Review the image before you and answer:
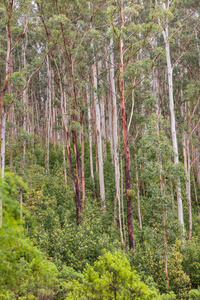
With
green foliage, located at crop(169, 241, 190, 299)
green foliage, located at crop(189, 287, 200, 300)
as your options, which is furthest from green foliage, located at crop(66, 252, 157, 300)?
green foliage, located at crop(169, 241, 190, 299)

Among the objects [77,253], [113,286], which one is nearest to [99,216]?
[77,253]

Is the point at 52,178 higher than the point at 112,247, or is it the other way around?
the point at 52,178

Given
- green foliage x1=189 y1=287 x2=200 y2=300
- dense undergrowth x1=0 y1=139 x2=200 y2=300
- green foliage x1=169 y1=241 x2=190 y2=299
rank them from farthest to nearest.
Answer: green foliage x1=169 y1=241 x2=190 y2=299, green foliage x1=189 y1=287 x2=200 y2=300, dense undergrowth x1=0 y1=139 x2=200 y2=300

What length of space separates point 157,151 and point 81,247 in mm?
4335

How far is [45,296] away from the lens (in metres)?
5.59

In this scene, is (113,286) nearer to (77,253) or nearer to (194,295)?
(194,295)

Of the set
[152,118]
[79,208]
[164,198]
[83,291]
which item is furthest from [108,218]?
[83,291]

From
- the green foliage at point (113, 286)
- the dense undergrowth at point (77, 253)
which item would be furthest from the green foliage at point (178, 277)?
the green foliage at point (113, 286)

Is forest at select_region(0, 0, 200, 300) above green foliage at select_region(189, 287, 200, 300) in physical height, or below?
above

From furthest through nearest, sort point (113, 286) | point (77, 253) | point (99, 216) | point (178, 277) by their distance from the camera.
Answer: point (99, 216) → point (77, 253) → point (178, 277) → point (113, 286)

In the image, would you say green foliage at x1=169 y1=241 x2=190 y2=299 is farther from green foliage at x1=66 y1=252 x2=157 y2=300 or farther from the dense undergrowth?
green foliage at x1=66 y1=252 x2=157 y2=300

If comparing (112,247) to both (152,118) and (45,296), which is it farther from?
(152,118)

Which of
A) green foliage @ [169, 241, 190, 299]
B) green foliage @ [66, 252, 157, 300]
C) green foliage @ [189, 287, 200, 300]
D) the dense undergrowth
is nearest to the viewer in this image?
the dense undergrowth

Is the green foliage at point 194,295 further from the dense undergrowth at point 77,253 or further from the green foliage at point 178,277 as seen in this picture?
the green foliage at point 178,277
